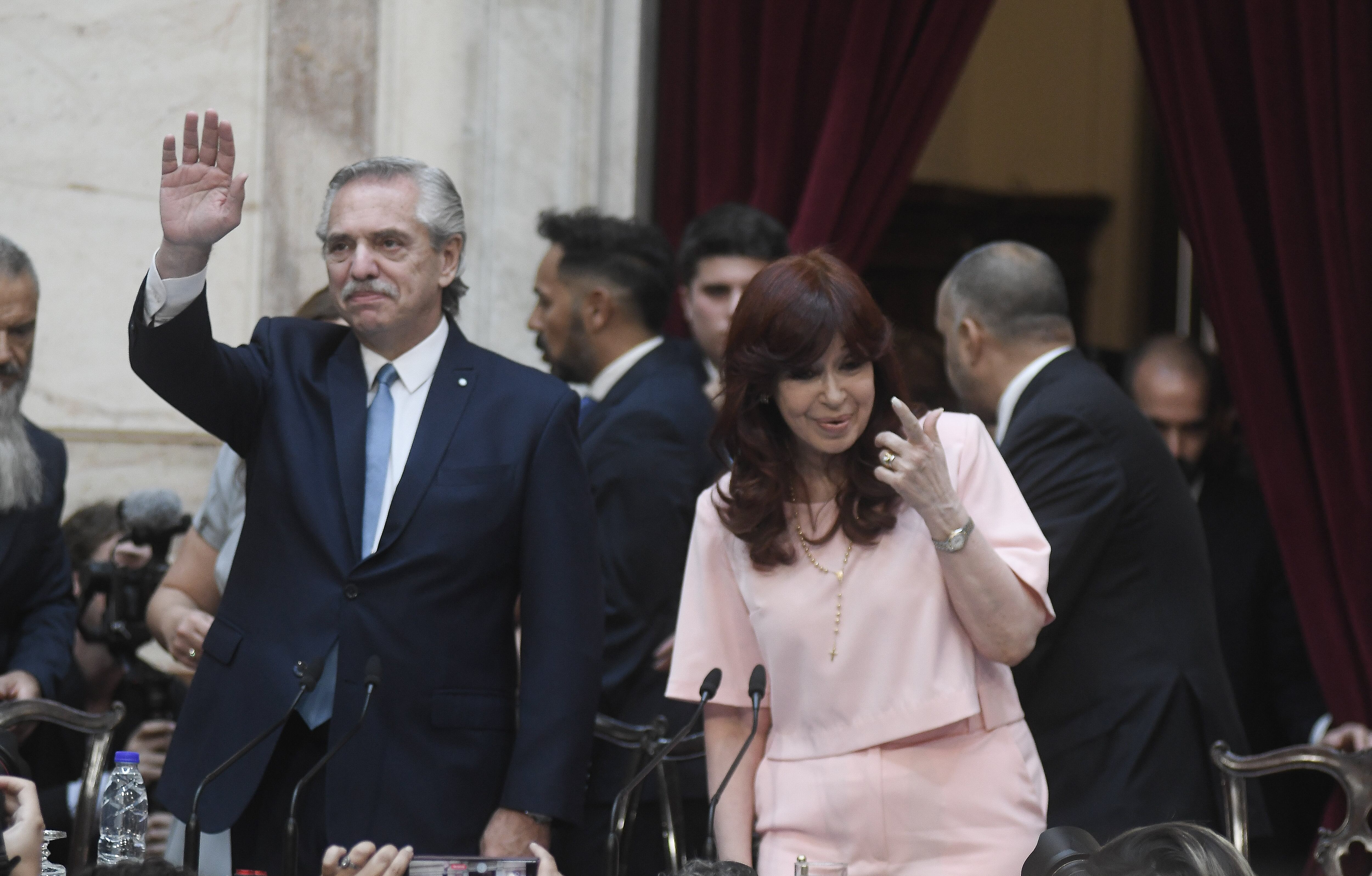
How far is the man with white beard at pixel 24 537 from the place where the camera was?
3.38 meters

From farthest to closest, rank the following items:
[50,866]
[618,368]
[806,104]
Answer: [806,104]
[618,368]
[50,866]

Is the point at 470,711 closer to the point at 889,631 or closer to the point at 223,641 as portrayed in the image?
the point at 223,641

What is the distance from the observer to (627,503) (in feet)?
12.4

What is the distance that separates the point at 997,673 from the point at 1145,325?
19.6ft

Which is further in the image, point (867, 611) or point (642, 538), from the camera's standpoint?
point (642, 538)

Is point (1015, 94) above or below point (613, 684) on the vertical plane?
above

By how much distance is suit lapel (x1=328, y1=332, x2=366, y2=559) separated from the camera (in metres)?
2.72

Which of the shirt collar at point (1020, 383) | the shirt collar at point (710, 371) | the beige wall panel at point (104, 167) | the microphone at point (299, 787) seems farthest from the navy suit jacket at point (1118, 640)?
the beige wall panel at point (104, 167)

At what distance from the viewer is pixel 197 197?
8.30 ft

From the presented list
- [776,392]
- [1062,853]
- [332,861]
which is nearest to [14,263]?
[776,392]

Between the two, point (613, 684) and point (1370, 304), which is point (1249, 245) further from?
point (613, 684)

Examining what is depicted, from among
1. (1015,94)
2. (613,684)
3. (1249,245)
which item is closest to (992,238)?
(1015,94)

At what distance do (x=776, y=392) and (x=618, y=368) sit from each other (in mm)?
1724

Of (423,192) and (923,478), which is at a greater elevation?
(423,192)
